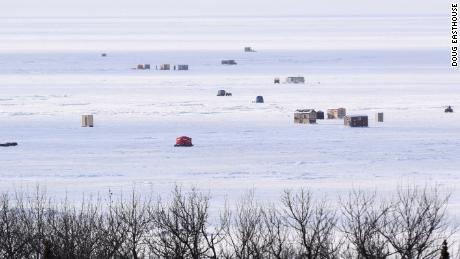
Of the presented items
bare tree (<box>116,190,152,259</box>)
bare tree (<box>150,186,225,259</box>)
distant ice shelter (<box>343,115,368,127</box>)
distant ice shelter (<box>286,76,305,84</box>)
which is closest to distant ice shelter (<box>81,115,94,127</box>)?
distant ice shelter (<box>343,115,368,127</box>)

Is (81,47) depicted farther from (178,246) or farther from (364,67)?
(178,246)

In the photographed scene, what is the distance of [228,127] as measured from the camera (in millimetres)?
52625

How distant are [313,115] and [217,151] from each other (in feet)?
37.1

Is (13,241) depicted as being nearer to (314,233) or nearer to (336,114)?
Result: (314,233)

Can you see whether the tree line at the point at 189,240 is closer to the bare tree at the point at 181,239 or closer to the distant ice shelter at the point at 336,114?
the bare tree at the point at 181,239

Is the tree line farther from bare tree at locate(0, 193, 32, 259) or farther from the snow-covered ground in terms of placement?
the snow-covered ground

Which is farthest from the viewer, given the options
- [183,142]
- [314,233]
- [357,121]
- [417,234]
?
[357,121]

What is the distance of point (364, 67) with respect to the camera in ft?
331

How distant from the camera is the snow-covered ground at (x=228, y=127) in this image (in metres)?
37.7

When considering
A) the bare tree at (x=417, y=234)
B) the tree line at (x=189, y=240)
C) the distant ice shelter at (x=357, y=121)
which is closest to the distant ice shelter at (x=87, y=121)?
the distant ice shelter at (x=357, y=121)

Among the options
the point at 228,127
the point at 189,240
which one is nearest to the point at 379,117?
the point at 228,127

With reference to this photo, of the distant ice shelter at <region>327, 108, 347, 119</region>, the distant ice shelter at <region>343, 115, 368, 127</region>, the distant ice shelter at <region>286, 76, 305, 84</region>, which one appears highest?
the distant ice shelter at <region>286, 76, 305, 84</region>

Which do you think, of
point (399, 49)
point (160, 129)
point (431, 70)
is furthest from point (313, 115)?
point (399, 49)

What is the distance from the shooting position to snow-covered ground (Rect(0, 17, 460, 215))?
3769 centimetres
